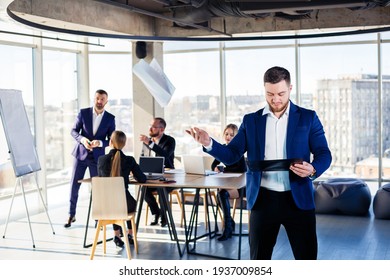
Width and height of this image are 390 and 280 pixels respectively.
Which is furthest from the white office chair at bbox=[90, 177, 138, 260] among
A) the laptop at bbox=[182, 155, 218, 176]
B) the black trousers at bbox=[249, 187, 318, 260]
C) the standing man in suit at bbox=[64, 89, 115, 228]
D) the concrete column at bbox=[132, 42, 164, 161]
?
the concrete column at bbox=[132, 42, 164, 161]

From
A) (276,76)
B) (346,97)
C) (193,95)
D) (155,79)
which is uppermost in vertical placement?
(155,79)

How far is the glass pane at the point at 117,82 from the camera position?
12.5 m

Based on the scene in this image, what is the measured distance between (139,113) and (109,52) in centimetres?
174

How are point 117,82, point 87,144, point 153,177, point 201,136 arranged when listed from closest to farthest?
point 201,136
point 153,177
point 87,144
point 117,82

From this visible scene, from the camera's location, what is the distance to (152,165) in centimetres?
780

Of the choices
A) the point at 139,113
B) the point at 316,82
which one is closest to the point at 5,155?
the point at 139,113

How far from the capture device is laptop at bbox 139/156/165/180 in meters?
7.74

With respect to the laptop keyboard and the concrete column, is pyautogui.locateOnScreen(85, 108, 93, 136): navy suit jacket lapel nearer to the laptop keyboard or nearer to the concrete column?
the laptop keyboard

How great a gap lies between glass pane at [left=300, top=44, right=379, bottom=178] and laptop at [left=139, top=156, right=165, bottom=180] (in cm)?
529

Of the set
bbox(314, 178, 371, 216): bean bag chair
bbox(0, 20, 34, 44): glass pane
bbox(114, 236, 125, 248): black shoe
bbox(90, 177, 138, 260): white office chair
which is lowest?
bbox(114, 236, 125, 248): black shoe

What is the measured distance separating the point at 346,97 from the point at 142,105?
12.7 ft

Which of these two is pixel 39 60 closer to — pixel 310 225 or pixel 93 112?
pixel 93 112

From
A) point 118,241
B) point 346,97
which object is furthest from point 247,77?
point 118,241

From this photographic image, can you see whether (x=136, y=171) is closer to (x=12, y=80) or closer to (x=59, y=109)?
(x=12, y=80)
